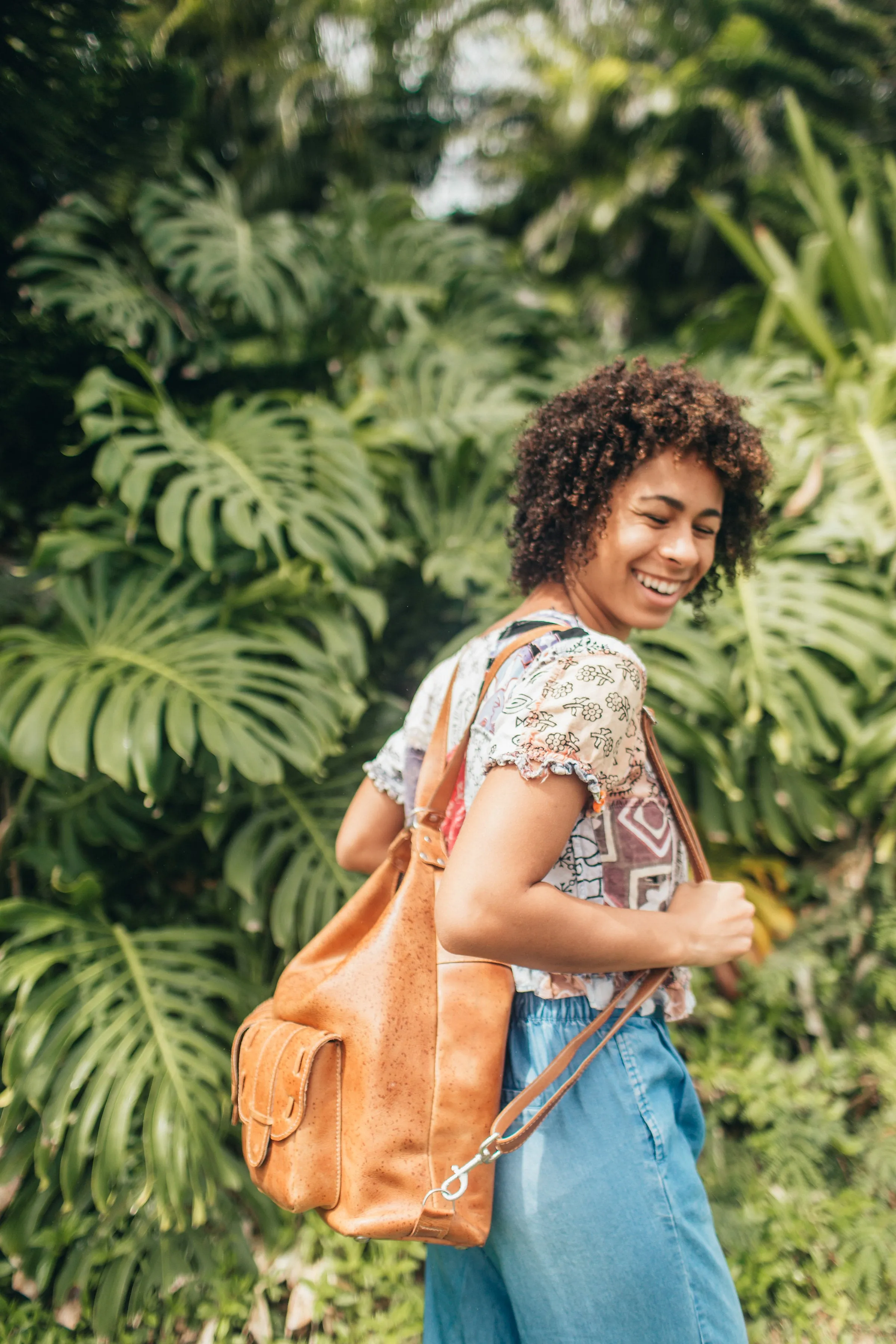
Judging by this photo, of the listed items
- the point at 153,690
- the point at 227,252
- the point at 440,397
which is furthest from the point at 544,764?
the point at 227,252

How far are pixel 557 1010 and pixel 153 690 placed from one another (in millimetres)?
1218

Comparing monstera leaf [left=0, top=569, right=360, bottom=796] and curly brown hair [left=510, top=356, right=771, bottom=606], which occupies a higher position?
curly brown hair [left=510, top=356, right=771, bottom=606]

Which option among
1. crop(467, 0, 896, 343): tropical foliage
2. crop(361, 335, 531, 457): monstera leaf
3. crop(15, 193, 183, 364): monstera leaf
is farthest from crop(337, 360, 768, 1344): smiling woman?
crop(467, 0, 896, 343): tropical foliage

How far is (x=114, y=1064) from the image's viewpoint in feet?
5.61

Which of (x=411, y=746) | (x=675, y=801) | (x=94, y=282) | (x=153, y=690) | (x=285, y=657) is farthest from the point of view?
(x=94, y=282)

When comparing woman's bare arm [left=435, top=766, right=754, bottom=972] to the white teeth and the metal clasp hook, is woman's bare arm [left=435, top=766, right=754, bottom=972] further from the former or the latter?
the white teeth

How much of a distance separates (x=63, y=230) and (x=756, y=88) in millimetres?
3066

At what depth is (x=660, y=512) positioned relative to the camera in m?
1.02

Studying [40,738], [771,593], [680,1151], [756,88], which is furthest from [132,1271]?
[756,88]

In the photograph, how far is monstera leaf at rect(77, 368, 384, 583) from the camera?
77.7 inches

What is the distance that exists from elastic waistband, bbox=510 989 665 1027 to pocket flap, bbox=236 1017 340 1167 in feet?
0.69

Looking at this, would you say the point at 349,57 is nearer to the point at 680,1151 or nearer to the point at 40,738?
the point at 40,738

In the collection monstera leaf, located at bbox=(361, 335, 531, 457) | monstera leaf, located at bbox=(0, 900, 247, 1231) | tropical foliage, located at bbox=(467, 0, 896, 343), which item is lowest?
monstera leaf, located at bbox=(0, 900, 247, 1231)

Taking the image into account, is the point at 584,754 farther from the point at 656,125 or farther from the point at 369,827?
the point at 656,125
